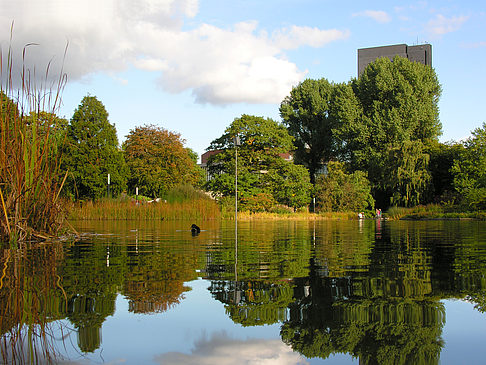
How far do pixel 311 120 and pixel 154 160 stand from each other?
20.1 m

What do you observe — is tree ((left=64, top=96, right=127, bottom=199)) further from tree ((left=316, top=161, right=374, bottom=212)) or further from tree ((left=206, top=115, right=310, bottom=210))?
tree ((left=316, top=161, right=374, bottom=212))

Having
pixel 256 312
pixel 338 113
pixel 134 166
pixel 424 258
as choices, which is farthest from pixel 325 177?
pixel 256 312

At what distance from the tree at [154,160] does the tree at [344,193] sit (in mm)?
13264

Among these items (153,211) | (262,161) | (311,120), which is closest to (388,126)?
(311,120)

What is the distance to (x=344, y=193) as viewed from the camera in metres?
44.6

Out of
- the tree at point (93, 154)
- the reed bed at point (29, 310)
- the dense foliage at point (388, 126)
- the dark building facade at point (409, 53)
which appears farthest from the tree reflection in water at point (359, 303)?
the dark building facade at point (409, 53)

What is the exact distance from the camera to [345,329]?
2609 millimetres

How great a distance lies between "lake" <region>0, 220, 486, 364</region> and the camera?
221 centimetres

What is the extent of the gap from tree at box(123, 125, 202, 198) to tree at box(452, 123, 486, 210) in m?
24.3

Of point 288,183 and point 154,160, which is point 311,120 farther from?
point 154,160

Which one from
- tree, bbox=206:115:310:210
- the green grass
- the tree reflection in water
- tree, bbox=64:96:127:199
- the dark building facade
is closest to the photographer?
the tree reflection in water

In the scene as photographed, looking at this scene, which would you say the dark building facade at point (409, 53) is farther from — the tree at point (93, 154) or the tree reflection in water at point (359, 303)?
the tree reflection in water at point (359, 303)

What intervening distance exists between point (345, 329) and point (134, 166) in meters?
42.4

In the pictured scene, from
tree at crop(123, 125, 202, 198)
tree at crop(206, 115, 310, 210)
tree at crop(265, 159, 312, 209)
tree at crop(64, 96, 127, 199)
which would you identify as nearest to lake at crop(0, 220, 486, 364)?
tree at crop(64, 96, 127, 199)
